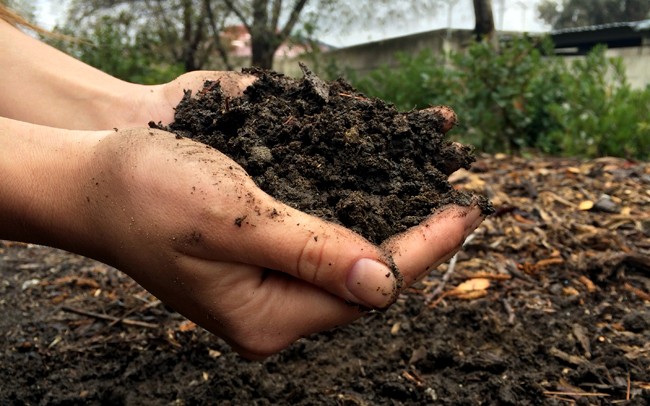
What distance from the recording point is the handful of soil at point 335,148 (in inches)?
55.9

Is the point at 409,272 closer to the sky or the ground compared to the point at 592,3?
closer to the ground

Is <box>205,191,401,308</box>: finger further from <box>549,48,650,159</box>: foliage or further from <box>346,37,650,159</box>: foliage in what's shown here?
<box>346,37,650,159</box>: foliage

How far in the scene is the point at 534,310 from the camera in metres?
2.17

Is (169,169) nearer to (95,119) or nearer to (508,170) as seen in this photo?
(95,119)

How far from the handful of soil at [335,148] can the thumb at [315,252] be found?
0.17 m

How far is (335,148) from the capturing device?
1.54m

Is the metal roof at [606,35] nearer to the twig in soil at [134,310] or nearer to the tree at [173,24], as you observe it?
the tree at [173,24]

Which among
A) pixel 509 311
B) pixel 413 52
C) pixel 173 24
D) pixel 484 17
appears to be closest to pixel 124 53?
pixel 173 24

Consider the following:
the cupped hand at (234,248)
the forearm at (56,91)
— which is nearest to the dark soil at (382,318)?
the cupped hand at (234,248)

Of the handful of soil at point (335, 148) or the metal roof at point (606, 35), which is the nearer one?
the handful of soil at point (335, 148)

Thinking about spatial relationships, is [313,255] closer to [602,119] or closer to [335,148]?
[335,148]


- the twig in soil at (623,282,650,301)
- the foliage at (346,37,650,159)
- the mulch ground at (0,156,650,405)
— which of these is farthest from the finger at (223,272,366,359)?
Result: the foliage at (346,37,650,159)

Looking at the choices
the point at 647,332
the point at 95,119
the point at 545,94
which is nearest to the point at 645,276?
the point at 647,332

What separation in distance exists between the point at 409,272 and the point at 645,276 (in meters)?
1.47
